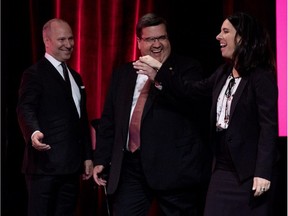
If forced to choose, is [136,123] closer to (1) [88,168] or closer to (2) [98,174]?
(2) [98,174]

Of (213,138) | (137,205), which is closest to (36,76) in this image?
(137,205)

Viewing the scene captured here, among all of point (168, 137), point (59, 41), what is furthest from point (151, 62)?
point (59, 41)

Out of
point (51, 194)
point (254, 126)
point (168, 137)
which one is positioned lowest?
point (51, 194)

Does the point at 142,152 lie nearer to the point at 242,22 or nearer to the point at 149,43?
the point at 149,43

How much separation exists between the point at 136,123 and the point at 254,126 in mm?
692

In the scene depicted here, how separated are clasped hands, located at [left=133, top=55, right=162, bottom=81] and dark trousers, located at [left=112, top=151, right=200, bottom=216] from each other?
426 mm

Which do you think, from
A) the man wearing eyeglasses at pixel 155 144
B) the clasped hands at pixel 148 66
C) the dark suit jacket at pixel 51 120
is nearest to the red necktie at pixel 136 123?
the man wearing eyeglasses at pixel 155 144

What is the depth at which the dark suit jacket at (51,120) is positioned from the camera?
3.32 metres

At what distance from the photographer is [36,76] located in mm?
3371

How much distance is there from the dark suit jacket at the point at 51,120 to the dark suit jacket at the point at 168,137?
287 millimetres

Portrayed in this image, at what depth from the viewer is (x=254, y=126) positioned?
2711 mm

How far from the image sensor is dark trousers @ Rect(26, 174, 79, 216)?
11.0ft

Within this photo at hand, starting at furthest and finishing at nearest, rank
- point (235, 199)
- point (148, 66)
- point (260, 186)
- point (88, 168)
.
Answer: point (88, 168) → point (148, 66) → point (235, 199) → point (260, 186)

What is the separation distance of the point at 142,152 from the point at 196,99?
38 cm
